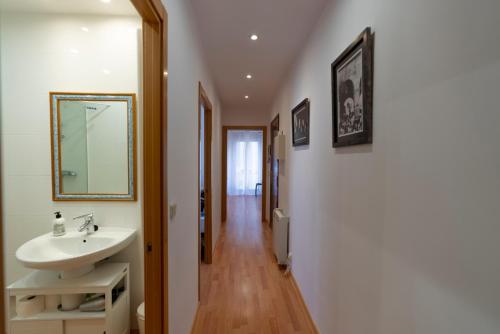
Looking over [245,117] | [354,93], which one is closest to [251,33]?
[354,93]

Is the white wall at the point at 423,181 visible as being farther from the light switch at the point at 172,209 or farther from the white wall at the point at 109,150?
the white wall at the point at 109,150

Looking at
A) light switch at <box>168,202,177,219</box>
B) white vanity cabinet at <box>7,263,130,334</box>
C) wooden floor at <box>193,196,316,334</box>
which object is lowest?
wooden floor at <box>193,196,316,334</box>

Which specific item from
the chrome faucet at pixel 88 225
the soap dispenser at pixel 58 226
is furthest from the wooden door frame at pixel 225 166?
the soap dispenser at pixel 58 226

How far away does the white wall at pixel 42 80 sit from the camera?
5.79 feet

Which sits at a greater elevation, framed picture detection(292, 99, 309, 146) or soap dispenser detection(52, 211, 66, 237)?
framed picture detection(292, 99, 309, 146)

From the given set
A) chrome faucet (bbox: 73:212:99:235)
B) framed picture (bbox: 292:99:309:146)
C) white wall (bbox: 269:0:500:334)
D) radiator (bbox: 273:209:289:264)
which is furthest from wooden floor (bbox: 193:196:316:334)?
framed picture (bbox: 292:99:309:146)

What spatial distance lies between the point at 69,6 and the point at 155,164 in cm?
158

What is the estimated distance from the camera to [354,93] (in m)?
1.28

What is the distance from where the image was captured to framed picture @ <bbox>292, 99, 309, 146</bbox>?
2.24 m

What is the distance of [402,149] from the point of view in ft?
2.96

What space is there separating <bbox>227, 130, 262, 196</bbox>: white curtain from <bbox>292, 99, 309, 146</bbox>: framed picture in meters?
6.43

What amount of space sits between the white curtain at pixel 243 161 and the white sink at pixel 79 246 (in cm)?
734

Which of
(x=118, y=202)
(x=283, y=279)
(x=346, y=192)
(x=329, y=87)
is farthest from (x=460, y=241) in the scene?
(x=283, y=279)

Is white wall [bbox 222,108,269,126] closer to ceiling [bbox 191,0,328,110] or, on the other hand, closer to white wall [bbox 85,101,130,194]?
ceiling [bbox 191,0,328,110]
